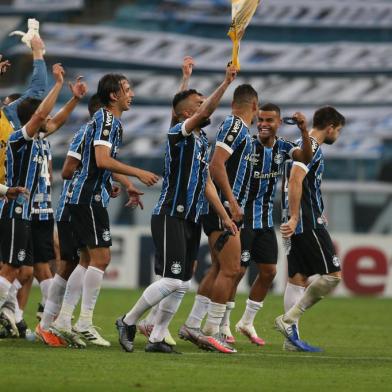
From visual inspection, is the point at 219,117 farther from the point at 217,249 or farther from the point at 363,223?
the point at 217,249

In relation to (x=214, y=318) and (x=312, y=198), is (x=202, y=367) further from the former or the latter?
(x=312, y=198)

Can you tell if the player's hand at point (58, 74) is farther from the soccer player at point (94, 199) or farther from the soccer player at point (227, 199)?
the soccer player at point (227, 199)

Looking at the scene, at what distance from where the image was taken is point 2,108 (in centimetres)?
1216

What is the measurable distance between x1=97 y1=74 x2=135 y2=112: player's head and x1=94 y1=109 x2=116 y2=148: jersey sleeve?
21 centimetres

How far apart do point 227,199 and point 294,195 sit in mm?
958

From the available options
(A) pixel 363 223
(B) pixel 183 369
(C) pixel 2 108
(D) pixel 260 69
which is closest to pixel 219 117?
(D) pixel 260 69

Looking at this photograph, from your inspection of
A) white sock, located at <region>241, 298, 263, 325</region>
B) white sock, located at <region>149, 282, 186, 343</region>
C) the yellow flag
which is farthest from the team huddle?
the yellow flag

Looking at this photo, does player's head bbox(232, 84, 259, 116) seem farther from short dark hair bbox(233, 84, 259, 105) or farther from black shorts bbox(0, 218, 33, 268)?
black shorts bbox(0, 218, 33, 268)

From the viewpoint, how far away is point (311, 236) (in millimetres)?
12328

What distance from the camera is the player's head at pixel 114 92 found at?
11.3 meters

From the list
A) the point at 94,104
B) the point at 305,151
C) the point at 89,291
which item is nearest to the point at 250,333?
the point at 305,151

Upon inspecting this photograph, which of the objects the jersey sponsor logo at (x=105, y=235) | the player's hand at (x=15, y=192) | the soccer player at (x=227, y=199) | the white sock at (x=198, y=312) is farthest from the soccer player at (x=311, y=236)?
the player's hand at (x=15, y=192)

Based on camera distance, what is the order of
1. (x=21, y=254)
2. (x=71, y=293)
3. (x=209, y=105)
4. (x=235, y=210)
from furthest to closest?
(x=21, y=254)
(x=71, y=293)
(x=235, y=210)
(x=209, y=105)

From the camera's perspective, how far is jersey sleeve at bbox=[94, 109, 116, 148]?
1093 cm
